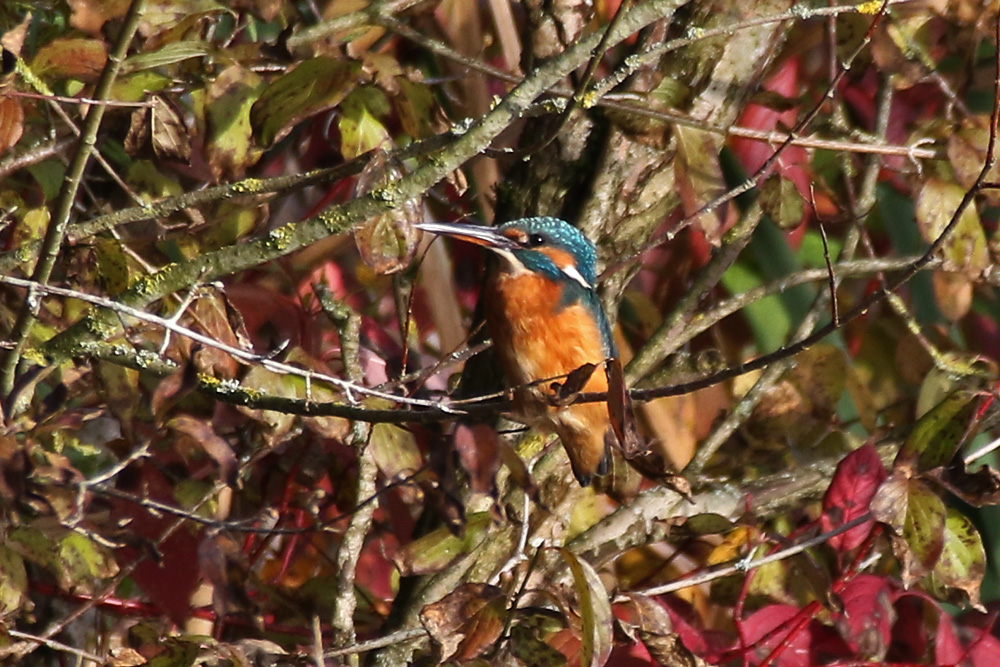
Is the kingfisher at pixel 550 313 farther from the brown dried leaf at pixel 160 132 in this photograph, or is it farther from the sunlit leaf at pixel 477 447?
the sunlit leaf at pixel 477 447

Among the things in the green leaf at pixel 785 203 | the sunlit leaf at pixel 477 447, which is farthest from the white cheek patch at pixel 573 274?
the sunlit leaf at pixel 477 447

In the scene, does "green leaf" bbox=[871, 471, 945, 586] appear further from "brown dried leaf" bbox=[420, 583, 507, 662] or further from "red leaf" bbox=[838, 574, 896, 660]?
"brown dried leaf" bbox=[420, 583, 507, 662]

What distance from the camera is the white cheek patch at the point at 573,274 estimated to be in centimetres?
178

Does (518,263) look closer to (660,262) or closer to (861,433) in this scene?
(660,262)

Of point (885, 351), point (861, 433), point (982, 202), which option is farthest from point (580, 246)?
point (885, 351)

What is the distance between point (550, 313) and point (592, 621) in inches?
21.8

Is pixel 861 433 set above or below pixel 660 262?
below

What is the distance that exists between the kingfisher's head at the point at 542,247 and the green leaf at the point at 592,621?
1.83 feet

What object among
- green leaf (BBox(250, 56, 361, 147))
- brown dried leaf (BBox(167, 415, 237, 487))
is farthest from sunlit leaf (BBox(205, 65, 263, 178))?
brown dried leaf (BBox(167, 415, 237, 487))

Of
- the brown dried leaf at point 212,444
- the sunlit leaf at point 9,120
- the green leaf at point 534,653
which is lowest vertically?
the green leaf at point 534,653

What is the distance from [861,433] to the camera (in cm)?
239

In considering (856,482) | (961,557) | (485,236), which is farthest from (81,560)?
(961,557)

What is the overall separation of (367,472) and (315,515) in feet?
0.60

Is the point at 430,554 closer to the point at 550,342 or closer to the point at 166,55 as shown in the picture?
the point at 550,342
